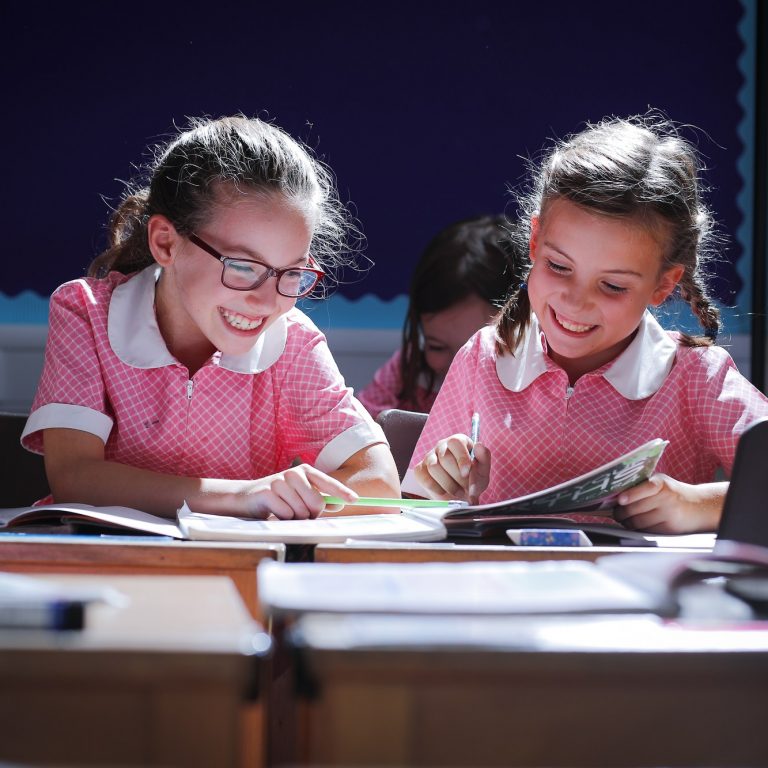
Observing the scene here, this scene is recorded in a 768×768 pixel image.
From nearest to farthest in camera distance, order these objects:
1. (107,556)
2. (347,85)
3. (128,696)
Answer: (128,696), (107,556), (347,85)

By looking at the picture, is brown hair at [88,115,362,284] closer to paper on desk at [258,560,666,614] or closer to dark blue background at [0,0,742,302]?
paper on desk at [258,560,666,614]

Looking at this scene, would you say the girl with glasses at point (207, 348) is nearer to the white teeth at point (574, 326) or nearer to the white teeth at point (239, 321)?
the white teeth at point (239, 321)

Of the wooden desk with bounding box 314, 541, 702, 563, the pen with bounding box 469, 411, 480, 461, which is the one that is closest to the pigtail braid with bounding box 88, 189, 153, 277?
the pen with bounding box 469, 411, 480, 461

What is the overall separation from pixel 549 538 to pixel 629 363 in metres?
0.72

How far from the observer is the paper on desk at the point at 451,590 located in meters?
0.52

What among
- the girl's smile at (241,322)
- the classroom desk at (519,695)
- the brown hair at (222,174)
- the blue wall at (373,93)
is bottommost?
the classroom desk at (519,695)

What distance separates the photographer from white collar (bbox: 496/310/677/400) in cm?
156

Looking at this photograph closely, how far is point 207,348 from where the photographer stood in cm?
160

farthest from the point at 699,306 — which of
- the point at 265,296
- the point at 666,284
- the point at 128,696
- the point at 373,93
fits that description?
the point at 373,93

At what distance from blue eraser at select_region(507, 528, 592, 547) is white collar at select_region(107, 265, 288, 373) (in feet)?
2.37

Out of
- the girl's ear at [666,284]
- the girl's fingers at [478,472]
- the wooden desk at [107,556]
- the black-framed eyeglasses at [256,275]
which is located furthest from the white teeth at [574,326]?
the wooden desk at [107,556]

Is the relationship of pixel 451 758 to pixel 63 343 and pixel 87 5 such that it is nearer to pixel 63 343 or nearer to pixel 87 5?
pixel 63 343

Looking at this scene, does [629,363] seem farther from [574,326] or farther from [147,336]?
[147,336]

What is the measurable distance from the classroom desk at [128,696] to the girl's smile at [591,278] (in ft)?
3.61
